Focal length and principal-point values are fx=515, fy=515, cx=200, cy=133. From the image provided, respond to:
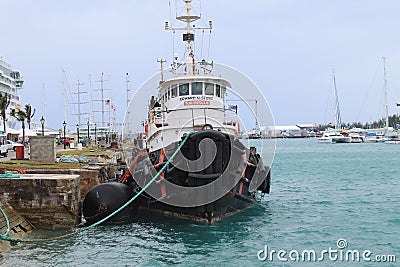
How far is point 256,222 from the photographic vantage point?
1883 centimetres

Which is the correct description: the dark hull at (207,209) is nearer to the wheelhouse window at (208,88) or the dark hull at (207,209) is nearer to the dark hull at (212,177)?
the dark hull at (212,177)

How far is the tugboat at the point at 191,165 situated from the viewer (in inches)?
661

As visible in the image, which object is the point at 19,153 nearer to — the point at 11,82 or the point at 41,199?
the point at 41,199

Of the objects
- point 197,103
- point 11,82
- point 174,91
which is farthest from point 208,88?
point 11,82

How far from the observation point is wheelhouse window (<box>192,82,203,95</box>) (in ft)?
68.8

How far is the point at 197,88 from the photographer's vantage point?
21.0 metres

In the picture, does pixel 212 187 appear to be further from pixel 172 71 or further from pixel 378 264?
pixel 172 71

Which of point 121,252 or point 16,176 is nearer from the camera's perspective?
point 121,252

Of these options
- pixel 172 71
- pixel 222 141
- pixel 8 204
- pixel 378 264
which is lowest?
pixel 378 264

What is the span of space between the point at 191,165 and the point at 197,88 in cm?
511

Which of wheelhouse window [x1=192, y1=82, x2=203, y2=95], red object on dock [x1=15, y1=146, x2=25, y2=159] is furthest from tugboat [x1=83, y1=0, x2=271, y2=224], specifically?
red object on dock [x1=15, y1=146, x2=25, y2=159]

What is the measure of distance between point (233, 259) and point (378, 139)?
130 metres

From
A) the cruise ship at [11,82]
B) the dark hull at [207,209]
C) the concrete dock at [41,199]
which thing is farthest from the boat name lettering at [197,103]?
the cruise ship at [11,82]

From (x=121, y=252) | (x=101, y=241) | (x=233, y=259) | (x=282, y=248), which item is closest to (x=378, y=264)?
(x=282, y=248)
